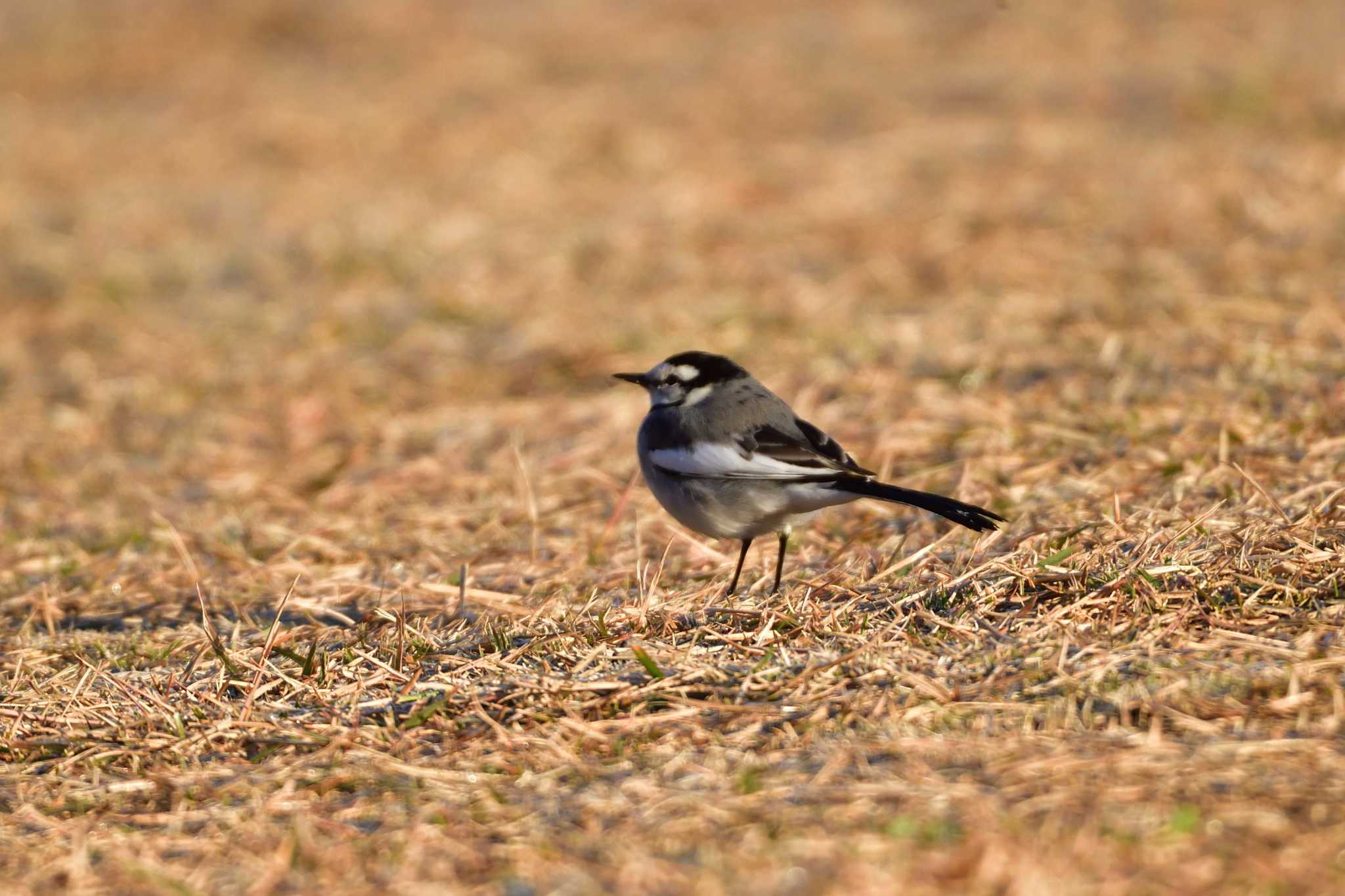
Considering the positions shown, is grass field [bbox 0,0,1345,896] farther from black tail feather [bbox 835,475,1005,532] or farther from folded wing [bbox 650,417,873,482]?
folded wing [bbox 650,417,873,482]

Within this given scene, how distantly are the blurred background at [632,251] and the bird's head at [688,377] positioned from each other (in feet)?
2.41

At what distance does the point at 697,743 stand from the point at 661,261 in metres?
6.71

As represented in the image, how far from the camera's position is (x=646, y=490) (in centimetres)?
677

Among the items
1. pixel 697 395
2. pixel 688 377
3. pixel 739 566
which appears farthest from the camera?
pixel 688 377

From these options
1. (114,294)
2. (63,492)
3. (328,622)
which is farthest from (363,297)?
(328,622)

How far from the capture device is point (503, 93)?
1488 centimetres

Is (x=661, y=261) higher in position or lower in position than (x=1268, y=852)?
higher

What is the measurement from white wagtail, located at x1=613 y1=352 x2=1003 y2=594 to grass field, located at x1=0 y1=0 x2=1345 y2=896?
263mm

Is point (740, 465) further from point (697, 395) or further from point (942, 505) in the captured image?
point (942, 505)

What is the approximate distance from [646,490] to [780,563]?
64.8 inches

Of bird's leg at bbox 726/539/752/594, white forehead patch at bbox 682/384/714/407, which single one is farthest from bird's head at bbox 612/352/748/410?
bird's leg at bbox 726/539/752/594

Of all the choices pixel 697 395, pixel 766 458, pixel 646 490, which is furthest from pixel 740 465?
pixel 646 490

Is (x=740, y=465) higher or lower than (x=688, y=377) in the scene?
lower

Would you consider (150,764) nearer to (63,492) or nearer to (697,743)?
(697,743)
